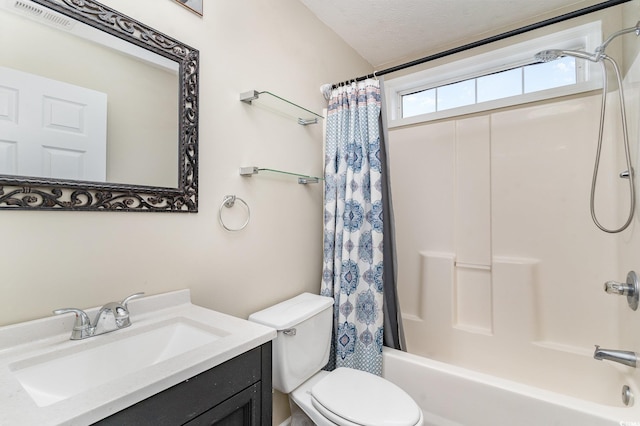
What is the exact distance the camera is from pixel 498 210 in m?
1.96

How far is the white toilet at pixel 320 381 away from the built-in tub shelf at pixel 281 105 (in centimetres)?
104

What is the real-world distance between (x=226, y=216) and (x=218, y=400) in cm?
77

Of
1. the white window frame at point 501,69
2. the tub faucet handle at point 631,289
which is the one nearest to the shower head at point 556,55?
the white window frame at point 501,69

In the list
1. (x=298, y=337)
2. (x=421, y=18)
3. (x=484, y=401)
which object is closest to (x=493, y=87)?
(x=421, y=18)

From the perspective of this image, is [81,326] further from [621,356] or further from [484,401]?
[621,356]

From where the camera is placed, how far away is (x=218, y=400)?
0.80 meters

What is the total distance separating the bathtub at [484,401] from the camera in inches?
47.2

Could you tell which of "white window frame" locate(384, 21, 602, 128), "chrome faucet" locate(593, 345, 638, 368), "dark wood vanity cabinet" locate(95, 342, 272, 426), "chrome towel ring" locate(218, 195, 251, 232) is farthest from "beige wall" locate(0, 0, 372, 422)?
"chrome faucet" locate(593, 345, 638, 368)

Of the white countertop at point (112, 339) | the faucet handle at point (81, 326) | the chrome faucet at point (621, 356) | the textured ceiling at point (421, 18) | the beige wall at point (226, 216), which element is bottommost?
the chrome faucet at point (621, 356)

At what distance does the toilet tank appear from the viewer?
134cm

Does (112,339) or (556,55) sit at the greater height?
(556,55)

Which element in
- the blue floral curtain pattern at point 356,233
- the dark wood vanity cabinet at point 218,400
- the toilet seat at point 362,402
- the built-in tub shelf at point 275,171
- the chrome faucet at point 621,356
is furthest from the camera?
the blue floral curtain pattern at point 356,233

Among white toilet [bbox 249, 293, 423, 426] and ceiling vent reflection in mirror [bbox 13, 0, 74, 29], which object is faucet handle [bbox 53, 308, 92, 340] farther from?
ceiling vent reflection in mirror [bbox 13, 0, 74, 29]

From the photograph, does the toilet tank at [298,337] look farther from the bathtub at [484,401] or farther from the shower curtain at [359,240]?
the bathtub at [484,401]
